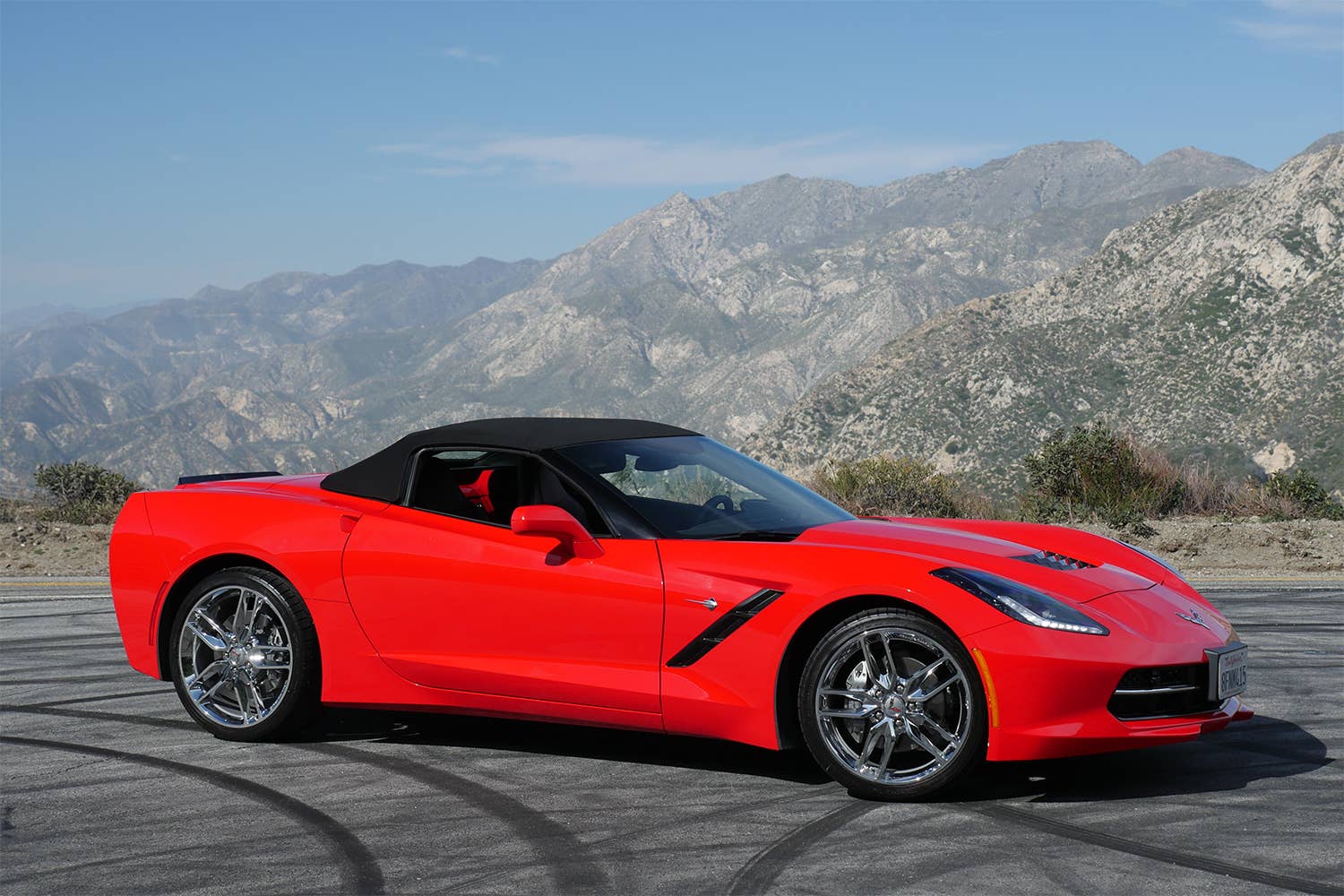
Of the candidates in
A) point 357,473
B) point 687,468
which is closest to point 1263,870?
point 687,468

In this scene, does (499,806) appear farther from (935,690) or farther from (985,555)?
(985,555)

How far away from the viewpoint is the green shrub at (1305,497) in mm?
19781

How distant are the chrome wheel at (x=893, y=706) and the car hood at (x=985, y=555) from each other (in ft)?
1.17

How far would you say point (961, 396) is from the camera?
93.8m

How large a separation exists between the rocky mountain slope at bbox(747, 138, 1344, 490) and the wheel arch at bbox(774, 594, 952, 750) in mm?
60582

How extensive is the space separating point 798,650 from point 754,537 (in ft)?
1.76

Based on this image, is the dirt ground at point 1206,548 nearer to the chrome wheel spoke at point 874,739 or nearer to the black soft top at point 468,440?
the black soft top at point 468,440

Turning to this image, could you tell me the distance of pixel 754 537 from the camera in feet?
18.9

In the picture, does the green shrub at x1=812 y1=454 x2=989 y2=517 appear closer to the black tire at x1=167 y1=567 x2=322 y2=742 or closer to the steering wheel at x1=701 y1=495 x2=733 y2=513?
the steering wheel at x1=701 y1=495 x2=733 y2=513

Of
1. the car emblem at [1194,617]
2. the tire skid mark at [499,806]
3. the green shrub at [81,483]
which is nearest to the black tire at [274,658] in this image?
the tire skid mark at [499,806]

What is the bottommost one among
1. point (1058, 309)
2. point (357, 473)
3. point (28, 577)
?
point (28, 577)

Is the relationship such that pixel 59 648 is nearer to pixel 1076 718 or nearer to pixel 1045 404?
pixel 1076 718

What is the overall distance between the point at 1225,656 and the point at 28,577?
42.8ft

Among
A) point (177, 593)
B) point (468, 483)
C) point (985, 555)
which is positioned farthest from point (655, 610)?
point (177, 593)
